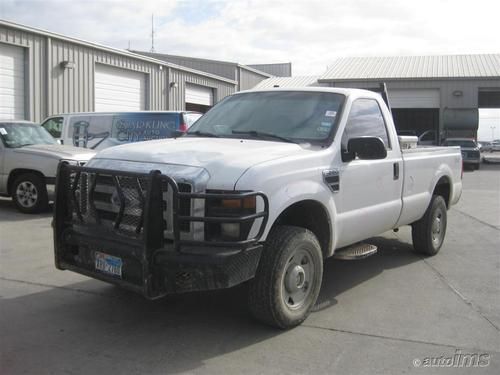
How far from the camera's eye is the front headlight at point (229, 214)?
12.5 feet

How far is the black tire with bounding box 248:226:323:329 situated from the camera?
4.06 metres

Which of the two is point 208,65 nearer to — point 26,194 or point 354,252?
point 26,194

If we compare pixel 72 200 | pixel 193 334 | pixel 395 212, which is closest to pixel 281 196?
pixel 193 334

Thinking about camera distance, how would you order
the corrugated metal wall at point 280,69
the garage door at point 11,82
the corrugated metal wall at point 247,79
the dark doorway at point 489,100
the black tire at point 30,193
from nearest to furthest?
the black tire at point 30,193 < the garage door at point 11,82 < the corrugated metal wall at point 247,79 < the dark doorway at point 489,100 < the corrugated metal wall at point 280,69

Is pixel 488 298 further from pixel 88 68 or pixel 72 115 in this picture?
pixel 88 68

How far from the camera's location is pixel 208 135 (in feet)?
17.4

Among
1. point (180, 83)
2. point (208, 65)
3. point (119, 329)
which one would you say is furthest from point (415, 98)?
point (119, 329)

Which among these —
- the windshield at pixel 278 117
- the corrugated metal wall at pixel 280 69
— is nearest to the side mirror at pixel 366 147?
the windshield at pixel 278 117

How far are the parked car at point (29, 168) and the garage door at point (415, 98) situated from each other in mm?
23371

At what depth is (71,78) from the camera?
60.3ft

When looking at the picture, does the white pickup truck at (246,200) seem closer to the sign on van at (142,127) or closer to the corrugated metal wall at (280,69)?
the sign on van at (142,127)

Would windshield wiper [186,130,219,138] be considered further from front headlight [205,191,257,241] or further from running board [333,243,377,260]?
running board [333,243,377,260]

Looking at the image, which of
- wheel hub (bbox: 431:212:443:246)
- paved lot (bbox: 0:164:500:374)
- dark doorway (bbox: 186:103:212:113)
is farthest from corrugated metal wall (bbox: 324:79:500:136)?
paved lot (bbox: 0:164:500:374)

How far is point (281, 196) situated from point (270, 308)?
0.85m
